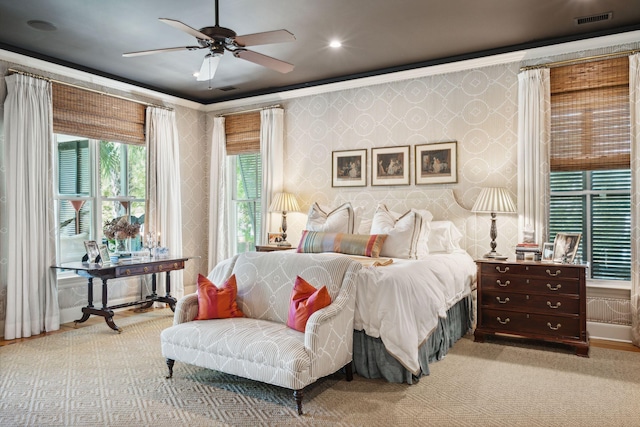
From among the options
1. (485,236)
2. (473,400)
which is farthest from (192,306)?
(485,236)

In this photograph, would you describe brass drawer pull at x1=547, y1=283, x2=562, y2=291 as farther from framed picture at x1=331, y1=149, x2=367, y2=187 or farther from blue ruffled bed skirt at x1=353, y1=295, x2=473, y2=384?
framed picture at x1=331, y1=149, x2=367, y2=187

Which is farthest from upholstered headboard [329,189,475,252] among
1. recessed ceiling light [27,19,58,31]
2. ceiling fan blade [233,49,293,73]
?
recessed ceiling light [27,19,58,31]

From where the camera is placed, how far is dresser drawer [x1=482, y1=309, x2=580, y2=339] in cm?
390

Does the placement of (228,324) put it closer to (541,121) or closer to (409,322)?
(409,322)

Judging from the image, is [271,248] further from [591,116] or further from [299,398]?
[591,116]

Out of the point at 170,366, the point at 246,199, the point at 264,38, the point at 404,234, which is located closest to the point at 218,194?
the point at 246,199

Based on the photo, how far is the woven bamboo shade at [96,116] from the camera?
5.02 m

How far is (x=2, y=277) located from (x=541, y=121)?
5.39 metres

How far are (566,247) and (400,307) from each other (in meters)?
1.87

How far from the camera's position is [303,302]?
3.13 meters

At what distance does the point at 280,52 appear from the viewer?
4.71 meters

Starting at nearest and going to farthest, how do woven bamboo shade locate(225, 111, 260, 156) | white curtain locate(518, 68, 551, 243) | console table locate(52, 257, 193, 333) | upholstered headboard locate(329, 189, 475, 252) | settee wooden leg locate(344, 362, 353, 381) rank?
1. settee wooden leg locate(344, 362, 353, 381)
2. white curtain locate(518, 68, 551, 243)
3. console table locate(52, 257, 193, 333)
4. upholstered headboard locate(329, 189, 475, 252)
5. woven bamboo shade locate(225, 111, 260, 156)

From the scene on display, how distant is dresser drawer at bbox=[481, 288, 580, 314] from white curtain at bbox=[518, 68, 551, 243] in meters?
0.66

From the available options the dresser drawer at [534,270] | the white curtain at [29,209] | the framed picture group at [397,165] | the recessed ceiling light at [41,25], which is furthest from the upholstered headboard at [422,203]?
the recessed ceiling light at [41,25]
